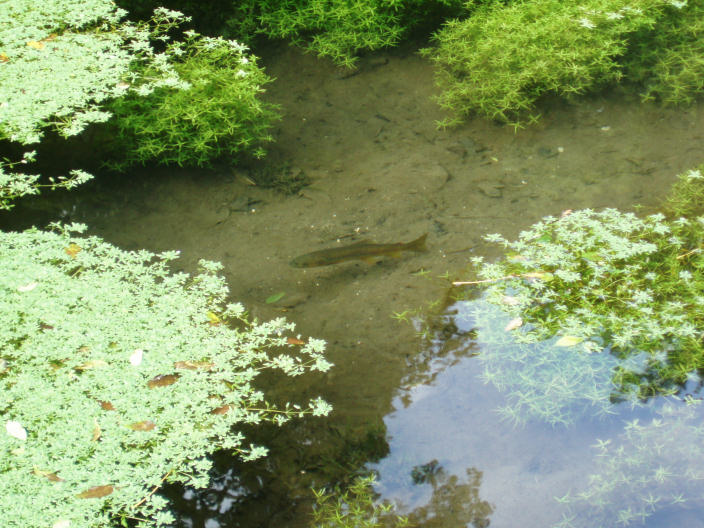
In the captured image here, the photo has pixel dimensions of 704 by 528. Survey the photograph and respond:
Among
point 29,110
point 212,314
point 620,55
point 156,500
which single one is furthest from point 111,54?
point 620,55

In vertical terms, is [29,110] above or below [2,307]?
above

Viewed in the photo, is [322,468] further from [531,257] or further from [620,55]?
[620,55]

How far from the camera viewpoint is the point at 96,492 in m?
1.92

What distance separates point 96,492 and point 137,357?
537mm

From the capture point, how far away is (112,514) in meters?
1.91

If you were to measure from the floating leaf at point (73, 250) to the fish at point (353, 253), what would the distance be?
1011 millimetres

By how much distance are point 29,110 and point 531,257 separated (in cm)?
276

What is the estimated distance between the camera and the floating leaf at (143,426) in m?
2.09

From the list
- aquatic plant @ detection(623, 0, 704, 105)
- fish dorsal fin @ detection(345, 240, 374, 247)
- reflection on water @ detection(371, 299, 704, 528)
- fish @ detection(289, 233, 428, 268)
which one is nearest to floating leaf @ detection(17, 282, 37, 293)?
fish @ detection(289, 233, 428, 268)

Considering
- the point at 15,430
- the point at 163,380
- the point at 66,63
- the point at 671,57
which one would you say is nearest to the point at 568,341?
the point at 163,380

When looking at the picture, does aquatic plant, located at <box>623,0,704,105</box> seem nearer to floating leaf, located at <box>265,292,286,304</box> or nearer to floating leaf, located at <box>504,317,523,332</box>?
floating leaf, located at <box>504,317,523,332</box>

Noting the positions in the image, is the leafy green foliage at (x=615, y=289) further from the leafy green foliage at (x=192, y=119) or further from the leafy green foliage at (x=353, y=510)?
the leafy green foliage at (x=192, y=119)

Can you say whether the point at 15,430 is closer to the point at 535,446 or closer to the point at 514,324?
the point at 535,446

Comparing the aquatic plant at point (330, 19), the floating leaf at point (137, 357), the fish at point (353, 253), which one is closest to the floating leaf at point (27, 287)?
the floating leaf at point (137, 357)
